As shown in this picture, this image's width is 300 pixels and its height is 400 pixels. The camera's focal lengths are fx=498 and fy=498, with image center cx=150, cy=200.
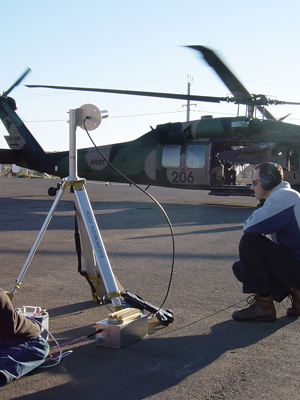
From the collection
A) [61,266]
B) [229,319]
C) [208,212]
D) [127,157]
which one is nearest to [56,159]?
[127,157]

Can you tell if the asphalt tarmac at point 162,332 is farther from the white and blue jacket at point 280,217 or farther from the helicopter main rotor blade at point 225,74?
the helicopter main rotor blade at point 225,74

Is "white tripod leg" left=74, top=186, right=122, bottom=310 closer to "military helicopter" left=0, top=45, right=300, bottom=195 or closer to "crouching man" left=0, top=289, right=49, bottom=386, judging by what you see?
"crouching man" left=0, top=289, right=49, bottom=386

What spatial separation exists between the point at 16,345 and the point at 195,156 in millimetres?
14215

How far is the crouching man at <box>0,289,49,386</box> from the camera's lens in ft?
10.7

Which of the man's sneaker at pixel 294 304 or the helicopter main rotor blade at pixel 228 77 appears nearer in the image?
the man's sneaker at pixel 294 304

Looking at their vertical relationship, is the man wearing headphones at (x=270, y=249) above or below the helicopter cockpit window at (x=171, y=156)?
below

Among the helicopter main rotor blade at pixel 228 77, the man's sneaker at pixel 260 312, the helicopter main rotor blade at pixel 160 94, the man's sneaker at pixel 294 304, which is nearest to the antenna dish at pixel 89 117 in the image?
the man's sneaker at pixel 260 312

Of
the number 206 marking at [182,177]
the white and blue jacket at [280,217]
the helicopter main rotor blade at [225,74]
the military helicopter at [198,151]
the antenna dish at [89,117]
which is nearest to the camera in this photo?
the white and blue jacket at [280,217]

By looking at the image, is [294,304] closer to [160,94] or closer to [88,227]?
[88,227]

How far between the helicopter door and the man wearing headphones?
12.4 m

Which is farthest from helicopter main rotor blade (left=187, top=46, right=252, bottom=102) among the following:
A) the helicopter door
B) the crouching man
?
the crouching man

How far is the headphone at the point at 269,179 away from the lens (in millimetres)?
4758

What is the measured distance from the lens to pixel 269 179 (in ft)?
15.6

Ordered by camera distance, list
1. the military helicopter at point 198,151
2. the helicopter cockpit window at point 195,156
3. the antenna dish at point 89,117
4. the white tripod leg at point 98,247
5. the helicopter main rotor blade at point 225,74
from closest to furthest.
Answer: the white tripod leg at point 98,247
the antenna dish at point 89,117
the helicopter main rotor blade at point 225,74
the military helicopter at point 198,151
the helicopter cockpit window at point 195,156
